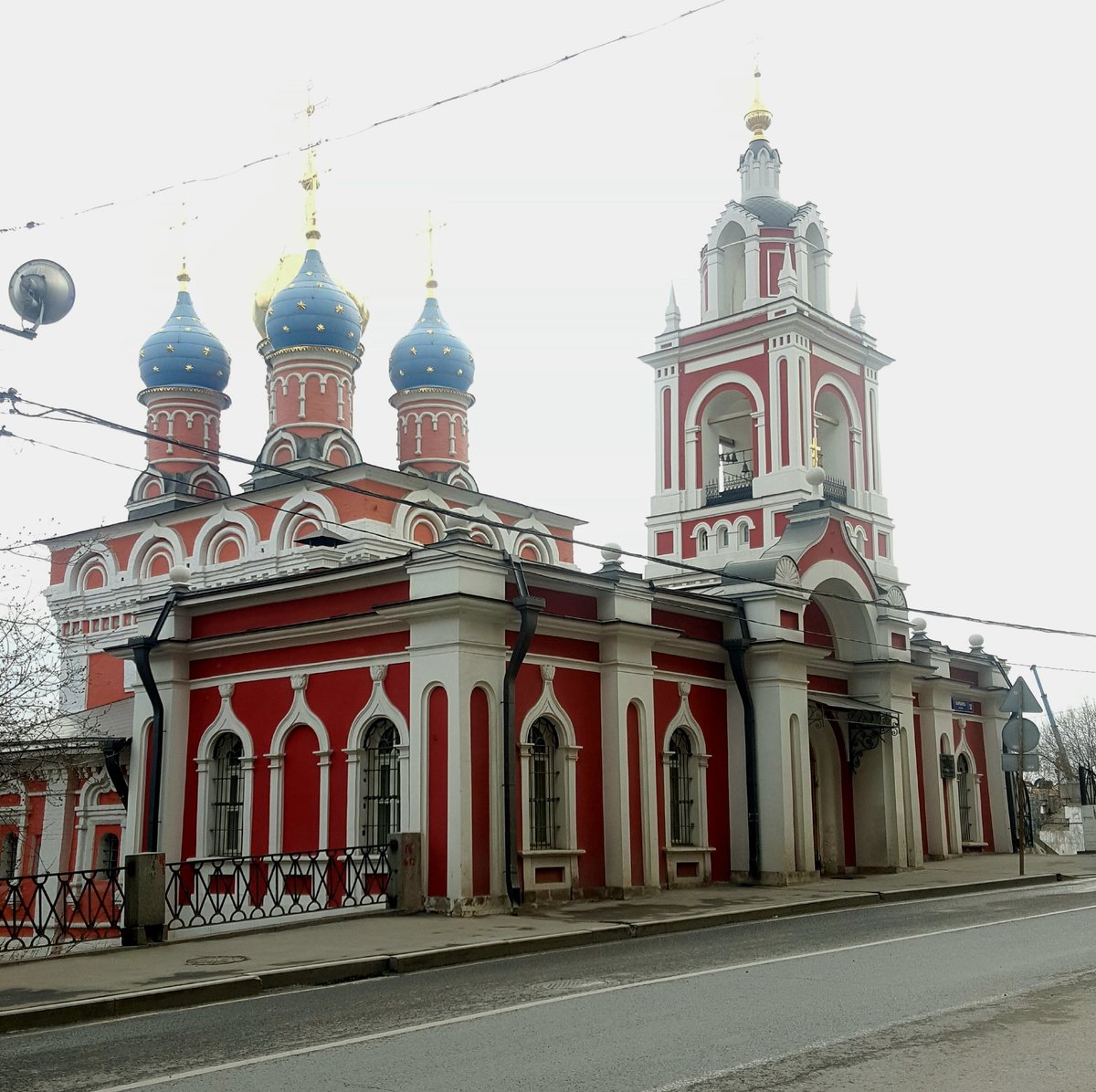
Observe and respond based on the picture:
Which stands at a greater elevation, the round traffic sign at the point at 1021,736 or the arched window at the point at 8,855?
the round traffic sign at the point at 1021,736

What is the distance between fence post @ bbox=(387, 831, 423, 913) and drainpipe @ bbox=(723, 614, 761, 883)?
640cm

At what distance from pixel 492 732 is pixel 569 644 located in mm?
2106

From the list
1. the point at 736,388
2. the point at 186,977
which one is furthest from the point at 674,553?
the point at 186,977

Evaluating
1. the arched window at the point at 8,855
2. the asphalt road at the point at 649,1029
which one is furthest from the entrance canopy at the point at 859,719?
the arched window at the point at 8,855

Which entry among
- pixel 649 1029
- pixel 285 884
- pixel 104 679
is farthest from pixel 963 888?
pixel 104 679

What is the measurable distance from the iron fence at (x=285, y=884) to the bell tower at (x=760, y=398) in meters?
11.3

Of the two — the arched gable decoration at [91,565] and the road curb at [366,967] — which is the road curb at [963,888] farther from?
the arched gable decoration at [91,565]

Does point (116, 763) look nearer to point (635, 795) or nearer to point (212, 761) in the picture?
point (212, 761)

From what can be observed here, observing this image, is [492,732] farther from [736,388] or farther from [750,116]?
[750,116]

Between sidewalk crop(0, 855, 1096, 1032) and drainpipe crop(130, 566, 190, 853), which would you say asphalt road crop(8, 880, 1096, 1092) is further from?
drainpipe crop(130, 566, 190, 853)

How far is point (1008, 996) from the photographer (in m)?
8.73

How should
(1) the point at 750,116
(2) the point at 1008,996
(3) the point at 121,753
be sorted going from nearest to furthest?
(2) the point at 1008,996 → (3) the point at 121,753 → (1) the point at 750,116

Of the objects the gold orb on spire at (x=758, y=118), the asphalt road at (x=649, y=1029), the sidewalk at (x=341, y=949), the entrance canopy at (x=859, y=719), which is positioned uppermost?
the gold orb on spire at (x=758, y=118)

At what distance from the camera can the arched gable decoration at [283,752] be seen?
59.2ft
